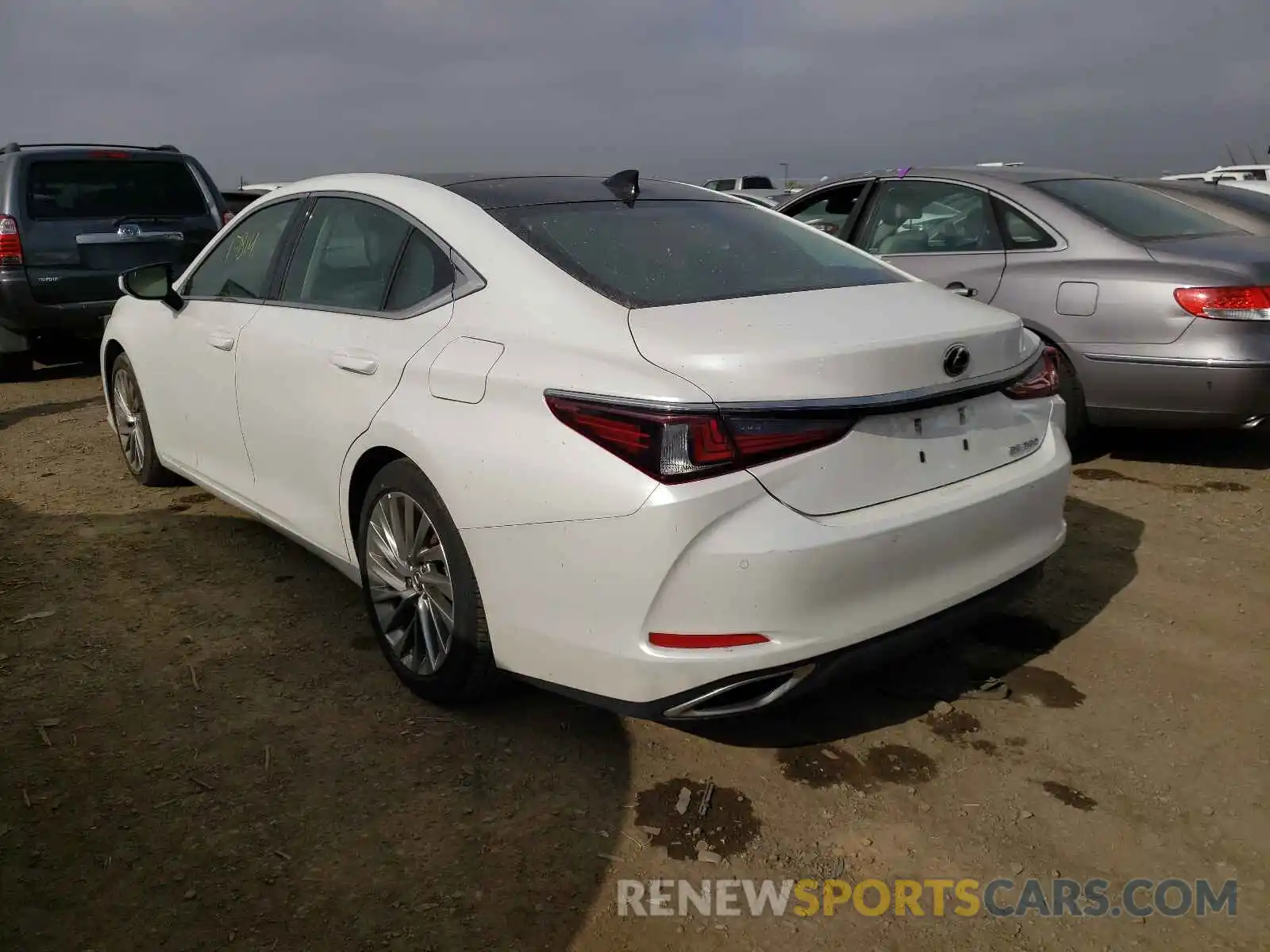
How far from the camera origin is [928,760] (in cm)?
276

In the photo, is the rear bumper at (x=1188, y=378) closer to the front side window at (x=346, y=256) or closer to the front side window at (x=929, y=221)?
the front side window at (x=929, y=221)

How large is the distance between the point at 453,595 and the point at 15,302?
6707 mm

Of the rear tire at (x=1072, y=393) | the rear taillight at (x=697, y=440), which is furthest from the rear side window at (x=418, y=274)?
the rear tire at (x=1072, y=393)

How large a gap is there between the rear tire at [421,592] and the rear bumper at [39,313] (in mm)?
5705

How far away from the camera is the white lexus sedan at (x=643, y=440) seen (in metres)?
2.29

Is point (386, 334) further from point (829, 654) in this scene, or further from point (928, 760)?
point (928, 760)

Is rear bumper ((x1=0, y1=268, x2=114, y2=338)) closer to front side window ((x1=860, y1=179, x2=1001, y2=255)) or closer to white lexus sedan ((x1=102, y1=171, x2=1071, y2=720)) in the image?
white lexus sedan ((x1=102, y1=171, x2=1071, y2=720))

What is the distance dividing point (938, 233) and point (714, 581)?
4155mm

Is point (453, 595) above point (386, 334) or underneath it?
underneath

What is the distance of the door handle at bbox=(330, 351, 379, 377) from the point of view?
10.0 ft

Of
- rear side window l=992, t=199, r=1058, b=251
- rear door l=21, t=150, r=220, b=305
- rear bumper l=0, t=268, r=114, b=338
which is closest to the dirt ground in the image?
rear side window l=992, t=199, r=1058, b=251

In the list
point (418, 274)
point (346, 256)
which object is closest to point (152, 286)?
point (346, 256)

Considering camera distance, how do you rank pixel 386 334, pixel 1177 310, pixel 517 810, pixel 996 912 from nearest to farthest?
pixel 996 912
pixel 517 810
pixel 386 334
pixel 1177 310

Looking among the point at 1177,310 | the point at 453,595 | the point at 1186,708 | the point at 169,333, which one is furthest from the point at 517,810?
the point at 1177,310
